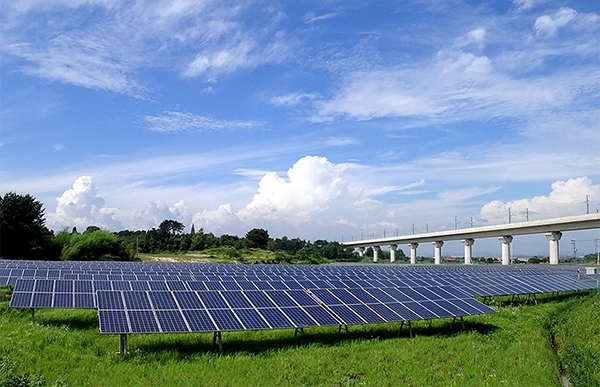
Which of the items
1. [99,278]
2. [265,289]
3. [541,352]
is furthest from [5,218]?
[541,352]

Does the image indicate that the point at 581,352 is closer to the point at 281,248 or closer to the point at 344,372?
the point at 344,372

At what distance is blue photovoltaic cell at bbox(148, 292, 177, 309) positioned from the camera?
17772mm

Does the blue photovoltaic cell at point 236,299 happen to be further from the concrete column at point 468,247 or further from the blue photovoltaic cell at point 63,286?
the concrete column at point 468,247

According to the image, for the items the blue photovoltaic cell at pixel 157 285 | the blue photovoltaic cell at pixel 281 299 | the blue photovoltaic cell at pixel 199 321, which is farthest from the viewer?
the blue photovoltaic cell at pixel 157 285

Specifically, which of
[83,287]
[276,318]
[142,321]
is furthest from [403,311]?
[83,287]

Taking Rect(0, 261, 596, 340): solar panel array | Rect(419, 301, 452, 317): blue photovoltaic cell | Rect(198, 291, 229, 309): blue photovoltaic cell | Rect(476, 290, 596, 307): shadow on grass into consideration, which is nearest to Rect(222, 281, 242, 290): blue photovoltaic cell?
Rect(0, 261, 596, 340): solar panel array

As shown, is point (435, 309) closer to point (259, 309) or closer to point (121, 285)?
point (259, 309)

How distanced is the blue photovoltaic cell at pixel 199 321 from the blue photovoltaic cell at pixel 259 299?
7.86 feet

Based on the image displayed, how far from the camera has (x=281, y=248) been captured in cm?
14950

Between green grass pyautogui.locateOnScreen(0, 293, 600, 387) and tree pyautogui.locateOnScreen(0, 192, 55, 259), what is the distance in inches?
2206

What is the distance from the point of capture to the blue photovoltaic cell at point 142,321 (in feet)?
50.8

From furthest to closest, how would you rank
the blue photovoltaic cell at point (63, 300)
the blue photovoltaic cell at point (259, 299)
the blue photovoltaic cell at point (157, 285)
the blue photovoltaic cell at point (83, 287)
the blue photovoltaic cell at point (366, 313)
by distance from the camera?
1. the blue photovoltaic cell at point (157, 285)
2. the blue photovoltaic cell at point (83, 287)
3. the blue photovoltaic cell at point (63, 300)
4. the blue photovoltaic cell at point (366, 313)
5. the blue photovoltaic cell at point (259, 299)

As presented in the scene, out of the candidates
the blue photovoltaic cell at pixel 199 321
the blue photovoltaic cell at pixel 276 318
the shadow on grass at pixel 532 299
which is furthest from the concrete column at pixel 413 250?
the blue photovoltaic cell at pixel 199 321

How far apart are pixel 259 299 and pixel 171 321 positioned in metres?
4.45
